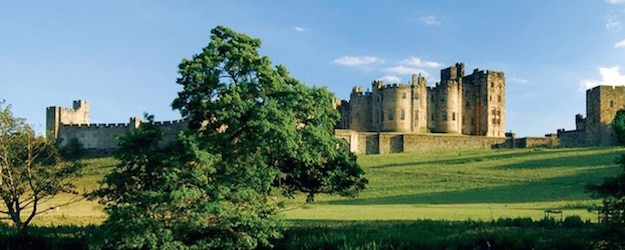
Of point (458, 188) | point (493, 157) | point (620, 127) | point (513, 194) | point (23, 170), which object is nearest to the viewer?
point (620, 127)

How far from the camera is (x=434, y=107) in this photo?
110188 mm

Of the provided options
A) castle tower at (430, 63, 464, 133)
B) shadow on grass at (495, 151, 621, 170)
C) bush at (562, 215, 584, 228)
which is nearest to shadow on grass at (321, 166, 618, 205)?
shadow on grass at (495, 151, 621, 170)

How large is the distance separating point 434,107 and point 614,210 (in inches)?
3576

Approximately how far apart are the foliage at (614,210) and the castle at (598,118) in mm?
81475

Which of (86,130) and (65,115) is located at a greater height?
(65,115)

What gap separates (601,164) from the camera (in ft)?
218

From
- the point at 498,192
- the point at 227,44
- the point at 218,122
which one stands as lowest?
the point at 498,192

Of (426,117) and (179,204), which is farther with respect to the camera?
(426,117)

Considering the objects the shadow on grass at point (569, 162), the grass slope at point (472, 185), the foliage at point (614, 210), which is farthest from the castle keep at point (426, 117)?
the foliage at point (614, 210)

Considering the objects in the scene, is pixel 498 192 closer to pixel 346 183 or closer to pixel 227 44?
pixel 346 183

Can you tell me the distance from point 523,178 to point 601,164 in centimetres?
1029

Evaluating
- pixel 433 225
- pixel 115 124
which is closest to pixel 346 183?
pixel 433 225

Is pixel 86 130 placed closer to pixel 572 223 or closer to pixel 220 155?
pixel 220 155

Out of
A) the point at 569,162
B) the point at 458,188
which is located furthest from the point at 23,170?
the point at 569,162
